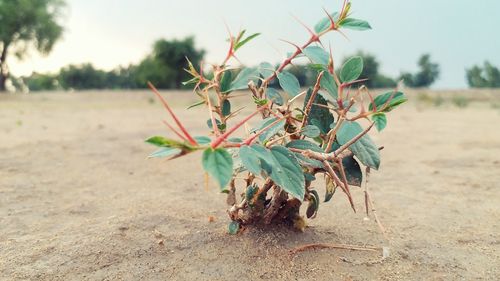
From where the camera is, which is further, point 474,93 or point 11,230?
point 474,93

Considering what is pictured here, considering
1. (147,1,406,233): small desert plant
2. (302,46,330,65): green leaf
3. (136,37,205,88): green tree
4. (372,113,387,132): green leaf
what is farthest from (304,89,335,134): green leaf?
(136,37,205,88): green tree

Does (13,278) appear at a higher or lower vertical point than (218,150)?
lower

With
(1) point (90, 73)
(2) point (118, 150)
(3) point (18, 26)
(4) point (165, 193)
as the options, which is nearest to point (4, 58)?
(3) point (18, 26)

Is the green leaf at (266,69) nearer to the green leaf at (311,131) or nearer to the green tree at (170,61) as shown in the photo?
the green leaf at (311,131)

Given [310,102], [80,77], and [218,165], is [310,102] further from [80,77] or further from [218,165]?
[80,77]

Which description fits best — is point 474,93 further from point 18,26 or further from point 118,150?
point 18,26

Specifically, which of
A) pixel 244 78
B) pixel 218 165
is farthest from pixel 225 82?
pixel 218 165

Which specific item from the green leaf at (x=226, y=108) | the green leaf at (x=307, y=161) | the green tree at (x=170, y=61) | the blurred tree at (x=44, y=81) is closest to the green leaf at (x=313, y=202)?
the green leaf at (x=307, y=161)

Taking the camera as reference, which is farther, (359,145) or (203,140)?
(359,145)

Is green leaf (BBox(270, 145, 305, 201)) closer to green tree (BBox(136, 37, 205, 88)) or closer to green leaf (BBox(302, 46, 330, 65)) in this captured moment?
green leaf (BBox(302, 46, 330, 65))
